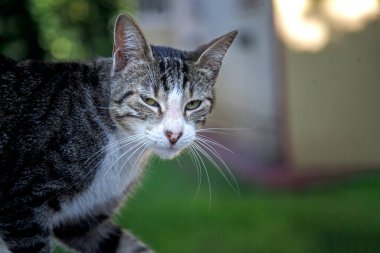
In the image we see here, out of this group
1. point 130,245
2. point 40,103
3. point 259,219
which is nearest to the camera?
point 40,103

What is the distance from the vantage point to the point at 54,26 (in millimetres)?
2645

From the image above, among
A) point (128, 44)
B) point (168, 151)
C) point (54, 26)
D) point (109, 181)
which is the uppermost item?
point (54, 26)

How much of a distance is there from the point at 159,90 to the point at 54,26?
2.23 ft

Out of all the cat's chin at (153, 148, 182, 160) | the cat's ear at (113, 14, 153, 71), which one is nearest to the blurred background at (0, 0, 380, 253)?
the cat's ear at (113, 14, 153, 71)

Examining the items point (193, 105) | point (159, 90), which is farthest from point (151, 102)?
point (193, 105)

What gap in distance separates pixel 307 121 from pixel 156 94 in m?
4.86

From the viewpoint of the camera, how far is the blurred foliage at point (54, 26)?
2.53 metres

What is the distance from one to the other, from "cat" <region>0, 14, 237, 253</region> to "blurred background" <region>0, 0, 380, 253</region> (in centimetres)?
43

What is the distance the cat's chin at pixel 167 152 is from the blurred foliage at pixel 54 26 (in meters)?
0.63

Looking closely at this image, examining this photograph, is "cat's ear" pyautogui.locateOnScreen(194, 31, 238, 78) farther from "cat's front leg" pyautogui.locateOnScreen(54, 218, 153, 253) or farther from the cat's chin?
"cat's front leg" pyautogui.locateOnScreen(54, 218, 153, 253)

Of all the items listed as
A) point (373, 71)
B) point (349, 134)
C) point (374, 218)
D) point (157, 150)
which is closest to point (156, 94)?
point (157, 150)

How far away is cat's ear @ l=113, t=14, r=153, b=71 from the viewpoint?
6.92 ft

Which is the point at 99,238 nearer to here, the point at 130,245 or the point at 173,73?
the point at 130,245

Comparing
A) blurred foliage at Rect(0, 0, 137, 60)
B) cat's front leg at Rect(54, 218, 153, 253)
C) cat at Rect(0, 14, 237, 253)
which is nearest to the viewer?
cat at Rect(0, 14, 237, 253)
